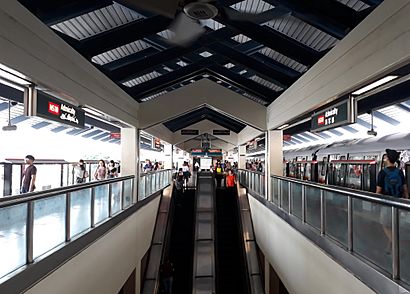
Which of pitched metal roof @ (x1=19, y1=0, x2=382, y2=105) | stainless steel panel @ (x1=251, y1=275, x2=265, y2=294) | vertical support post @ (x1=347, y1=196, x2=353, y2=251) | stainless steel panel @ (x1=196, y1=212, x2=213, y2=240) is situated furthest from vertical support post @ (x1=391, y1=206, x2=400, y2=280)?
stainless steel panel @ (x1=196, y1=212, x2=213, y2=240)

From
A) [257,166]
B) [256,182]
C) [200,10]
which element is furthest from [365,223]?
[257,166]

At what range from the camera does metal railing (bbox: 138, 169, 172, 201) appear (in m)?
11.4

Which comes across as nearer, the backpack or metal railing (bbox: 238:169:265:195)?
the backpack

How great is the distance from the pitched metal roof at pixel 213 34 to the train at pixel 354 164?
2924mm

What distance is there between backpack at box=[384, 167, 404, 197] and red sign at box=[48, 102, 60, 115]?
5188 millimetres

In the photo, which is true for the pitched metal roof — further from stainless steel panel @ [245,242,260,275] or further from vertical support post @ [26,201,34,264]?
stainless steel panel @ [245,242,260,275]

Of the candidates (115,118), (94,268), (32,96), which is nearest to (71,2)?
(32,96)

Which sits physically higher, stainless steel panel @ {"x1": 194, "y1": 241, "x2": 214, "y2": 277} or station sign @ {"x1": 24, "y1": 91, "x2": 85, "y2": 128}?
station sign @ {"x1": 24, "y1": 91, "x2": 85, "y2": 128}

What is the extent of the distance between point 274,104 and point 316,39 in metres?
2.17

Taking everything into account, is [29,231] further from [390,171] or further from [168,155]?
[168,155]

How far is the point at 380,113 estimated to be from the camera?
70.7ft

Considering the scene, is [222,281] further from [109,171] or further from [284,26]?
[284,26]

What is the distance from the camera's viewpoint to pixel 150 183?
13.3m

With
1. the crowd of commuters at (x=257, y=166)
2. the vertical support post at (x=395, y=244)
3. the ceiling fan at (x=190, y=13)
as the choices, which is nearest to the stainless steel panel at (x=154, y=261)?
the crowd of commuters at (x=257, y=166)
